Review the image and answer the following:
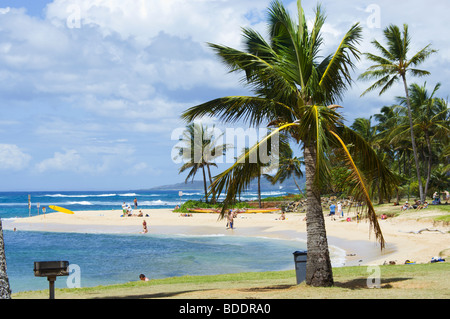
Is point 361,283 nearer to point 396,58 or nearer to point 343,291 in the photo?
point 343,291

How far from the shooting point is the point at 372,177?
10445 mm

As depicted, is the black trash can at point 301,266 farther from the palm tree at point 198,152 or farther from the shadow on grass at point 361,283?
the palm tree at point 198,152

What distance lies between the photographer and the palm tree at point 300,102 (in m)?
9.14

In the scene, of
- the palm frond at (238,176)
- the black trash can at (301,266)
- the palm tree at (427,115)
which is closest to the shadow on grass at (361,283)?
the black trash can at (301,266)

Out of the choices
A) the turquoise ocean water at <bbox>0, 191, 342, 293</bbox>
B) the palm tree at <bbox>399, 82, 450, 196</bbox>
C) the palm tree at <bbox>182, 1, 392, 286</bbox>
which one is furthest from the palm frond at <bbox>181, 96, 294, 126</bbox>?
the palm tree at <bbox>399, 82, 450, 196</bbox>

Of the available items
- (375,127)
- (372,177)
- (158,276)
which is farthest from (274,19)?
(375,127)

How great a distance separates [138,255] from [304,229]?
12.4m

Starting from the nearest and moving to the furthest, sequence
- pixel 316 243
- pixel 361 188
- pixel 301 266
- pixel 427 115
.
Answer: pixel 361 188, pixel 316 243, pixel 301 266, pixel 427 115

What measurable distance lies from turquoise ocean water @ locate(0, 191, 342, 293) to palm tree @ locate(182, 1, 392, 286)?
9.44 m

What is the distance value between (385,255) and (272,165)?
35.7 ft

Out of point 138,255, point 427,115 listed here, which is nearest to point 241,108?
point 138,255

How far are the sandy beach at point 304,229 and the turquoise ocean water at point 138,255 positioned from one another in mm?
2528

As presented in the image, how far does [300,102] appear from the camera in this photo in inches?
376

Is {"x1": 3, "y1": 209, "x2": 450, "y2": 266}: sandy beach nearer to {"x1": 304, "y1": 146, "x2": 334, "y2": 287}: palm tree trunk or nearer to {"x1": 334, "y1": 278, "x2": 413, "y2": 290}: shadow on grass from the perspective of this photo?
{"x1": 334, "y1": 278, "x2": 413, "y2": 290}: shadow on grass
